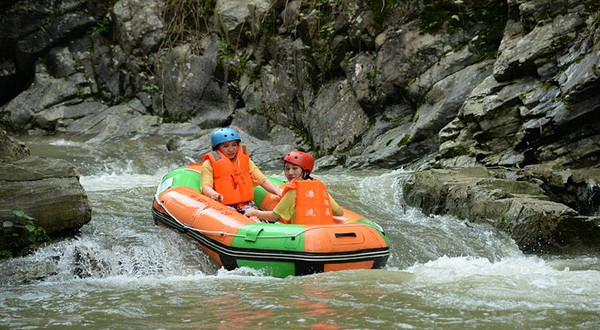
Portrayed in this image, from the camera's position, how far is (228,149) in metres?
7.25

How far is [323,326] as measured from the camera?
3.82 metres

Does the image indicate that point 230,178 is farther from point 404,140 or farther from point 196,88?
point 196,88

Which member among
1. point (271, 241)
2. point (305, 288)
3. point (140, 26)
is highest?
point (140, 26)

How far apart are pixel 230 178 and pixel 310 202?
1312 millimetres

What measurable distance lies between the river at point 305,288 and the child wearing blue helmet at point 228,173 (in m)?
0.77

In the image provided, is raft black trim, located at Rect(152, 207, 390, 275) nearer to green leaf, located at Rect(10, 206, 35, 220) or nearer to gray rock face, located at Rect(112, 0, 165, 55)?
green leaf, located at Rect(10, 206, 35, 220)

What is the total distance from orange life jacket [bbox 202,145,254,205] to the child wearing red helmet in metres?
1.01

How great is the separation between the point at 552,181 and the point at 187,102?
1001cm

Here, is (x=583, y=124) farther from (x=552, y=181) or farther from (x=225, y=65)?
(x=225, y=65)

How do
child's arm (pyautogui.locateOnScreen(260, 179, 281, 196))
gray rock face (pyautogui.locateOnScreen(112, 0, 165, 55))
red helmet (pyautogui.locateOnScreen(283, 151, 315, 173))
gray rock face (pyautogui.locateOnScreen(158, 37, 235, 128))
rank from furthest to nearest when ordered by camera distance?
gray rock face (pyautogui.locateOnScreen(112, 0, 165, 55))
gray rock face (pyautogui.locateOnScreen(158, 37, 235, 128))
child's arm (pyautogui.locateOnScreen(260, 179, 281, 196))
red helmet (pyautogui.locateOnScreen(283, 151, 315, 173))

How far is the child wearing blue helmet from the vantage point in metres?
7.18

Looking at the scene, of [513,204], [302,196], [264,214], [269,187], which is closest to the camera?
[302,196]

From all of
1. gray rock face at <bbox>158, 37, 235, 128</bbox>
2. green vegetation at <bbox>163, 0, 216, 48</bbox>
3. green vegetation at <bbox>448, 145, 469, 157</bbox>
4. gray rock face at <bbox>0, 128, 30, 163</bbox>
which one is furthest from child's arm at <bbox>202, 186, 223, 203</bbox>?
green vegetation at <bbox>163, 0, 216, 48</bbox>

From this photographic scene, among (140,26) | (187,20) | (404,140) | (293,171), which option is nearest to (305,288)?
(293,171)
